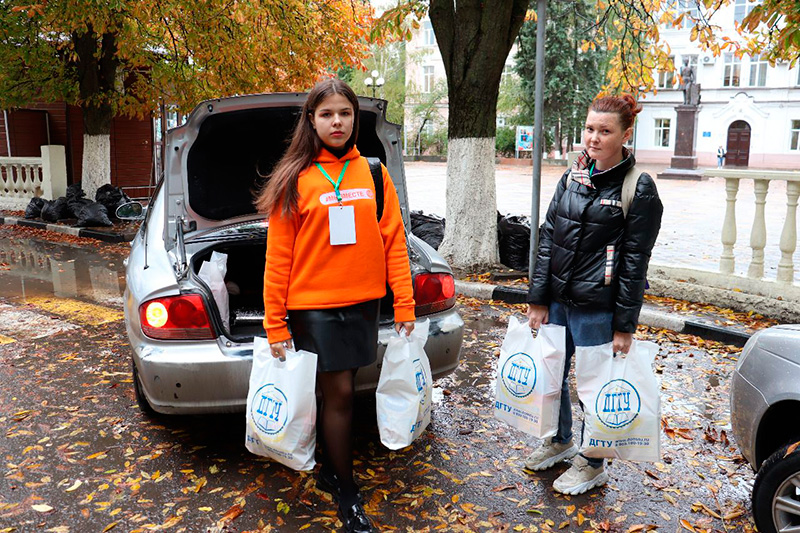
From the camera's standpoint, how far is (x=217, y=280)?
13.2ft

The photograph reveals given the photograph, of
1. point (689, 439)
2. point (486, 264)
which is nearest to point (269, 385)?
point (689, 439)

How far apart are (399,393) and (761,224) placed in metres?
5.63

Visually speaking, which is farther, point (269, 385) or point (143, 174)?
point (143, 174)

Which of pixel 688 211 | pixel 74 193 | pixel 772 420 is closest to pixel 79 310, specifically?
pixel 772 420

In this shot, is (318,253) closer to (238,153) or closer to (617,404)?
(617,404)

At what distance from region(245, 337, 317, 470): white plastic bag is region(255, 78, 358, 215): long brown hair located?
0.63 meters

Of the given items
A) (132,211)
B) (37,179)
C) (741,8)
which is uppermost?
(741,8)

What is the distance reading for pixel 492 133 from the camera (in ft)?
28.2

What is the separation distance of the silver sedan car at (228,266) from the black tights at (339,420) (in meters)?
0.60

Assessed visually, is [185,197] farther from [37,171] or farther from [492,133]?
[37,171]

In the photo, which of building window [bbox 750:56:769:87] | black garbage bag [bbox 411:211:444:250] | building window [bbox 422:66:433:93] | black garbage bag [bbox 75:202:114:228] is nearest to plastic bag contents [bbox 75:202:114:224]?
black garbage bag [bbox 75:202:114:228]

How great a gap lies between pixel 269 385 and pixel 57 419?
2.19 meters

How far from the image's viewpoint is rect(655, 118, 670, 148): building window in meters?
49.3

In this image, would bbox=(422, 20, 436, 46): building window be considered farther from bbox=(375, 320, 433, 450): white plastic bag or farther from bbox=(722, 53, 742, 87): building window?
bbox=(375, 320, 433, 450): white plastic bag
